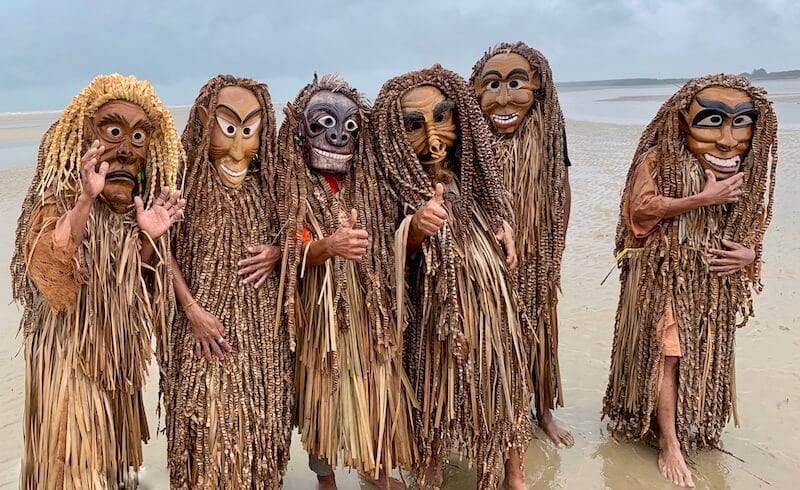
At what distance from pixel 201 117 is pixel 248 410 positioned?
1181 mm

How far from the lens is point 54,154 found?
2344 mm

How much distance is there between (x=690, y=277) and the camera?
3207mm

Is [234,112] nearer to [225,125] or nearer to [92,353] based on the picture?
[225,125]

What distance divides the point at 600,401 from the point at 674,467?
81 cm

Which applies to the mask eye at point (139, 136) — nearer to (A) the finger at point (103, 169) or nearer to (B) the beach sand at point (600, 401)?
(A) the finger at point (103, 169)

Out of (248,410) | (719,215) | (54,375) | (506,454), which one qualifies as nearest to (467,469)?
(506,454)

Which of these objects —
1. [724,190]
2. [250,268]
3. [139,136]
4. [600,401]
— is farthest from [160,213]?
[600,401]

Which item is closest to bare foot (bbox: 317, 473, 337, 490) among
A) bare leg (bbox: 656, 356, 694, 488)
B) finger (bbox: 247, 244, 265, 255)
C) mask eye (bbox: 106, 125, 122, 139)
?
finger (bbox: 247, 244, 265, 255)

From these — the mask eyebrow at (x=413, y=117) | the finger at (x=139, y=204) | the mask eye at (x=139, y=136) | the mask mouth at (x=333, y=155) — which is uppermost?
the mask eyebrow at (x=413, y=117)

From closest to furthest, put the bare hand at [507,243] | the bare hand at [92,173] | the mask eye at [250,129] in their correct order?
the bare hand at [92,173] → the mask eye at [250,129] → the bare hand at [507,243]

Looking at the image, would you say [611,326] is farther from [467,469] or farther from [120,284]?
[120,284]

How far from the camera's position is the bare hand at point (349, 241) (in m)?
2.49

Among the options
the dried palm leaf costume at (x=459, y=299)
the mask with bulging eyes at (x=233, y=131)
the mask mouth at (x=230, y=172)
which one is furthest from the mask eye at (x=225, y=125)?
the dried palm leaf costume at (x=459, y=299)

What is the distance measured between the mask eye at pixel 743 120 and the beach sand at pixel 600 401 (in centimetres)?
174
